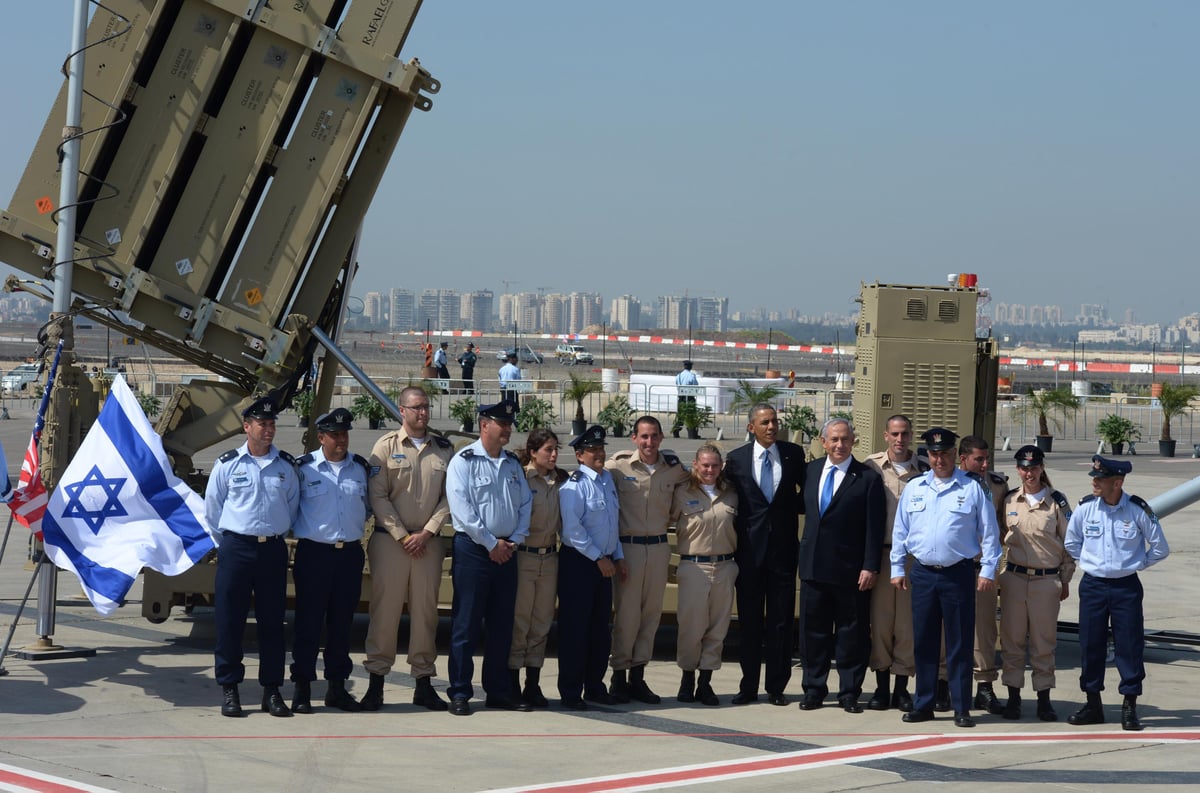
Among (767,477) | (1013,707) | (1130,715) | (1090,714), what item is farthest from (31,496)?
(1130,715)

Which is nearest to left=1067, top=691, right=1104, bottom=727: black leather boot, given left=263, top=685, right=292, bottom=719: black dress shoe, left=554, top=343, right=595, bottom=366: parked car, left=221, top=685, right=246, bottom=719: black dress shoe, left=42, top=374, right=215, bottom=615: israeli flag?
left=263, top=685, right=292, bottom=719: black dress shoe

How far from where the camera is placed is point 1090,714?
27.0 ft

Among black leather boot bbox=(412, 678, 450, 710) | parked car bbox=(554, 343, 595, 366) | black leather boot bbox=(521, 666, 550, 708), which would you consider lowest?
black leather boot bbox=(412, 678, 450, 710)

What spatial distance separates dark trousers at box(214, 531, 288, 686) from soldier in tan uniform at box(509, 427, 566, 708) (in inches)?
51.3

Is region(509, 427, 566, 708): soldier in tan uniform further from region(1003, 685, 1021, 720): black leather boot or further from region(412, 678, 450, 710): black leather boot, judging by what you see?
region(1003, 685, 1021, 720): black leather boot

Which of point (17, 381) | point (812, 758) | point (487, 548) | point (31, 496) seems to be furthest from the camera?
point (17, 381)

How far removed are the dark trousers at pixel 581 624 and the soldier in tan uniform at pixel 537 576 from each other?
9 cm

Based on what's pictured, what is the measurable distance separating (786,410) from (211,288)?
16784 mm

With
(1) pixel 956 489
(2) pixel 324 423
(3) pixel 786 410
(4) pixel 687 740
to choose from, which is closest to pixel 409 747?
(4) pixel 687 740

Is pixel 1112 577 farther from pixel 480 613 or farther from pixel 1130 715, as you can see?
pixel 480 613

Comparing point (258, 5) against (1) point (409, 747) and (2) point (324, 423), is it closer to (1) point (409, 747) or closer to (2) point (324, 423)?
(2) point (324, 423)

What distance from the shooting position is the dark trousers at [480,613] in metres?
8.22

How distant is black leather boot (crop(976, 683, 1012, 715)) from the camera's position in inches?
335

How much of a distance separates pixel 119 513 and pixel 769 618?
384cm
